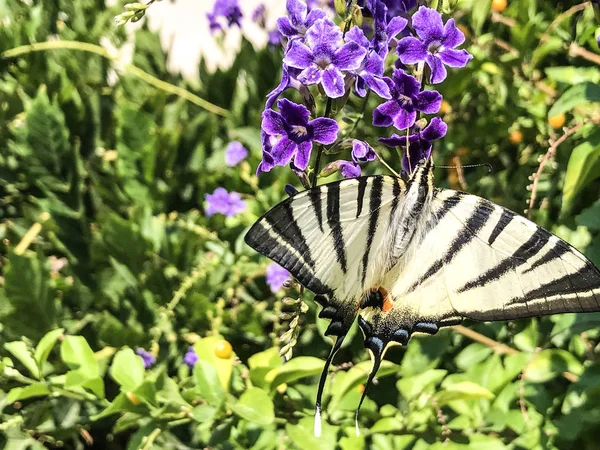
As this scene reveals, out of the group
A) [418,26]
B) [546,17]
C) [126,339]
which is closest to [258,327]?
[126,339]

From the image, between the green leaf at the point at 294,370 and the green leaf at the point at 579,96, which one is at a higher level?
the green leaf at the point at 579,96

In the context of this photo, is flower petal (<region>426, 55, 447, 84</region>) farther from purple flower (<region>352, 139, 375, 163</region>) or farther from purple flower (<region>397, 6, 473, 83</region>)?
purple flower (<region>352, 139, 375, 163</region>)

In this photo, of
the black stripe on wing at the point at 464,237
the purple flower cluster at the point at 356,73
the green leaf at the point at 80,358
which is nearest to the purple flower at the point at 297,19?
the purple flower cluster at the point at 356,73

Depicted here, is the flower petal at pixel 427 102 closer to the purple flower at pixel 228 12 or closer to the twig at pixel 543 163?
the twig at pixel 543 163

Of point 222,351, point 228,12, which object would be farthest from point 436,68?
point 228,12

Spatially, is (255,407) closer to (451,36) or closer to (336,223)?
(336,223)

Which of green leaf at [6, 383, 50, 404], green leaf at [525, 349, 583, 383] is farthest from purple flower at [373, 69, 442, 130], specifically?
green leaf at [6, 383, 50, 404]

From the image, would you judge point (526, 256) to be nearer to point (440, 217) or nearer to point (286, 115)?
point (440, 217)
